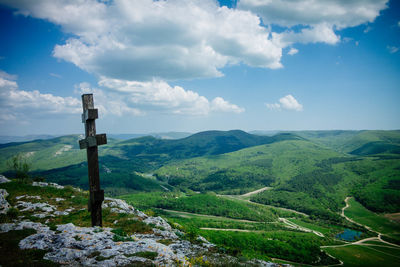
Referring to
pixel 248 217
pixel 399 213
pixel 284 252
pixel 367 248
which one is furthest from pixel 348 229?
pixel 284 252

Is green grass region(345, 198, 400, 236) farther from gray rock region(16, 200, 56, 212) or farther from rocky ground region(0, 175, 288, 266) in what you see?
gray rock region(16, 200, 56, 212)

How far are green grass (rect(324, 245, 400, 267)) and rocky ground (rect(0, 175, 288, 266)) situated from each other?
131810 millimetres

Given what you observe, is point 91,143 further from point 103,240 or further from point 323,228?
point 323,228

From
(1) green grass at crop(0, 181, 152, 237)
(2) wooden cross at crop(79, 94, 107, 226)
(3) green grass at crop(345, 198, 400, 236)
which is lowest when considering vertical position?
(3) green grass at crop(345, 198, 400, 236)

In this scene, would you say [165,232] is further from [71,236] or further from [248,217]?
[248,217]

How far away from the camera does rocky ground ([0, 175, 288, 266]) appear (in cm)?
1183

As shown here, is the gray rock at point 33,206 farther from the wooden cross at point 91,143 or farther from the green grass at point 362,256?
the green grass at point 362,256

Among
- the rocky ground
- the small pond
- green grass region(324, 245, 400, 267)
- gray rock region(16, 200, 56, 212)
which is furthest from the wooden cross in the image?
the small pond

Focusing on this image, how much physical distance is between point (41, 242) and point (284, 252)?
400 ft

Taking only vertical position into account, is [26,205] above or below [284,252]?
above

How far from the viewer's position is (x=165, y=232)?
765 inches

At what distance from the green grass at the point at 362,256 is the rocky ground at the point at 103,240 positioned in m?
132

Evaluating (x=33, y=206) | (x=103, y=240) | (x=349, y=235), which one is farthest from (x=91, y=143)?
(x=349, y=235)

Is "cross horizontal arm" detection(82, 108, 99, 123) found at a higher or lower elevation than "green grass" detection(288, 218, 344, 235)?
higher
